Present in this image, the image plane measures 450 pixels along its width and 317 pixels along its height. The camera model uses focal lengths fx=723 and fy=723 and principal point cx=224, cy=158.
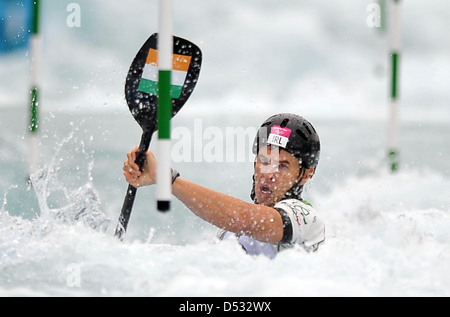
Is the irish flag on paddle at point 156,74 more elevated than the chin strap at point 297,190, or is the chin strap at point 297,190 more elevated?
the irish flag on paddle at point 156,74

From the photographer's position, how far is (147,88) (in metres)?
2.67

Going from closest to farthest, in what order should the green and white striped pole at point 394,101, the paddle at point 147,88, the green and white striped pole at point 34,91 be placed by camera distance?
the paddle at point 147,88
the green and white striped pole at point 34,91
the green and white striped pole at point 394,101

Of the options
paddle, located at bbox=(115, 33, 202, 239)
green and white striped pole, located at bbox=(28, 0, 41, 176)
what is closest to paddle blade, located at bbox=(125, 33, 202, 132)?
paddle, located at bbox=(115, 33, 202, 239)

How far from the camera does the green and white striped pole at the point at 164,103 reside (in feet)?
6.84

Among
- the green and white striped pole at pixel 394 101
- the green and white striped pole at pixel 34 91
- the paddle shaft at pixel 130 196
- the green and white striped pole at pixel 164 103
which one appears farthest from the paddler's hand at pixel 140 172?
the green and white striped pole at pixel 394 101

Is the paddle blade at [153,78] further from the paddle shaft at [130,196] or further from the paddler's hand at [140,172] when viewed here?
the paddler's hand at [140,172]

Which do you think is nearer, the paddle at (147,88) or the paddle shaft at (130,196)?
the paddle shaft at (130,196)

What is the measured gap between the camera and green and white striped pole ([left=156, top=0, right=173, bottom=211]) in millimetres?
2084

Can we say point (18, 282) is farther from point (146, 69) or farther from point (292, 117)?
point (292, 117)

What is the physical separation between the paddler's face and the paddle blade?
0.38 meters

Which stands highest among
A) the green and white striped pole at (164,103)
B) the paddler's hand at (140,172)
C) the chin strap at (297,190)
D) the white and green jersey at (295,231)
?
the green and white striped pole at (164,103)

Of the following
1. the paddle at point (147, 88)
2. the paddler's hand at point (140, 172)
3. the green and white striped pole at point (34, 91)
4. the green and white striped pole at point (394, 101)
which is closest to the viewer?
the paddler's hand at point (140, 172)

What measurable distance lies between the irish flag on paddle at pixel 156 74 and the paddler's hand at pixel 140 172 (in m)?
0.33
